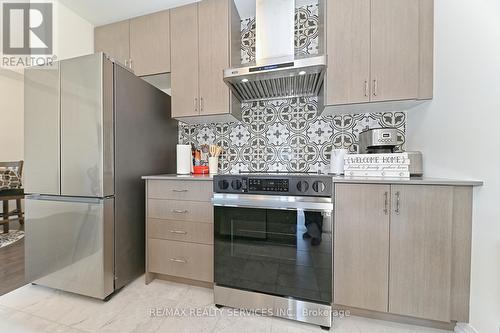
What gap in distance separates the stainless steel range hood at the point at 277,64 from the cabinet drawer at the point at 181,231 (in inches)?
48.9

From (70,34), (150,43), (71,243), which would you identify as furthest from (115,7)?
(71,243)

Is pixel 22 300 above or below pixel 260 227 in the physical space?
below

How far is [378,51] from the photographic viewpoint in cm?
149

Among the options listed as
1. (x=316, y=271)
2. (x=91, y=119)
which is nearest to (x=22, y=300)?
(x=91, y=119)

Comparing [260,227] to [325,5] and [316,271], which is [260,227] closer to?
[316,271]

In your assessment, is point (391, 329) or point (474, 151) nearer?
point (474, 151)

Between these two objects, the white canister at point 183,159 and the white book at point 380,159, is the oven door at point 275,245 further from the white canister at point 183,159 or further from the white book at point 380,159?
the white canister at point 183,159

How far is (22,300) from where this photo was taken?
1561mm

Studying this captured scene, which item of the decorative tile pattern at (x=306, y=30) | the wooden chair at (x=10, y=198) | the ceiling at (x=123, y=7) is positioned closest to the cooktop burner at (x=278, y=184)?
the decorative tile pattern at (x=306, y=30)

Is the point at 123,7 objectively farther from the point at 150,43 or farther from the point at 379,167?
the point at 379,167

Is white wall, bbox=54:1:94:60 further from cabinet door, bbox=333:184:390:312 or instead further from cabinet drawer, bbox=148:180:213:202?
cabinet door, bbox=333:184:390:312

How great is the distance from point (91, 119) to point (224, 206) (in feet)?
3.92

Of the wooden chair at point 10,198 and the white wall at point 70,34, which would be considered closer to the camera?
the white wall at point 70,34

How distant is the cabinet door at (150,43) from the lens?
6.59ft
